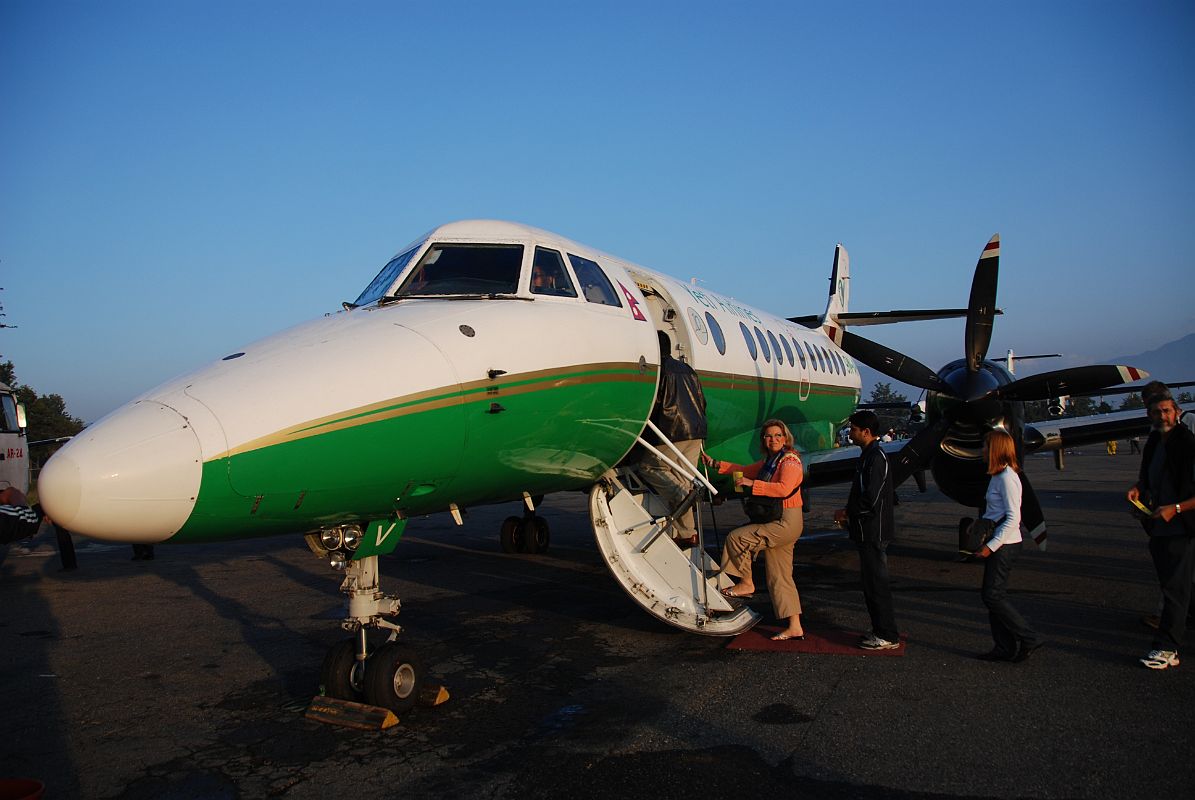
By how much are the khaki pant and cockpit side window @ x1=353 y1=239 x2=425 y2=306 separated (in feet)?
12.3

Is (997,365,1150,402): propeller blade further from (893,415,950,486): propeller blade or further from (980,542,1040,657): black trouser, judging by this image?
(980,542,1040,657): black trouser

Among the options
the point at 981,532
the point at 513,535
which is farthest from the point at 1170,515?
the point at 513,535

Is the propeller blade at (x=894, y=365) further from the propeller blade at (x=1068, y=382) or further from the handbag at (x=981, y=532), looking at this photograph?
the handbag at (x=981, y=532)

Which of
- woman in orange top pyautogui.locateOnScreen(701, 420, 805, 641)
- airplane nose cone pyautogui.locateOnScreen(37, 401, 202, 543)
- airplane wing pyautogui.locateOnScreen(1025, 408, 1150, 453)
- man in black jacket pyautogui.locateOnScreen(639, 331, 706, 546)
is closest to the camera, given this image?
airplane nose cone pyautogui.locateOnScreen(37, 401, 202, 543)

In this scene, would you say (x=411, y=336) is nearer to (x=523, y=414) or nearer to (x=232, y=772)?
(x=523, y=414)

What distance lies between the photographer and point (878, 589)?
273 inches

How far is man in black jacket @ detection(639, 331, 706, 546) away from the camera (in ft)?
26.7

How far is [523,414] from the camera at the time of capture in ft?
20.0

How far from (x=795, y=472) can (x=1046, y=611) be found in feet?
10.6

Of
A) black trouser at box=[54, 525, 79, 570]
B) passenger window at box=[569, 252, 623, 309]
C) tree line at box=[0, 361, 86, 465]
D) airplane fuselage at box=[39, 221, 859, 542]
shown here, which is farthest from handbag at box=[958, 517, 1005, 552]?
tree line at box=[0, 361, 86, 465]

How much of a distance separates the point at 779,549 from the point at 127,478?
528cm

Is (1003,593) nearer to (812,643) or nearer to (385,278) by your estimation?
(812,643)

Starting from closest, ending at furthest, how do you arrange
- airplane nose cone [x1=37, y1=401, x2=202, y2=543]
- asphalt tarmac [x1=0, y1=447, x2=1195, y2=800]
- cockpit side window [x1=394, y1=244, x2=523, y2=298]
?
airplane nose cone [x1=37, y1=401, x2=202, y2=543]
asphalt tarmac [x1=0, y1=447, x2=1195, y2=800]
cockpit side window [x1=394, y1=244, x2=523, y2=298]

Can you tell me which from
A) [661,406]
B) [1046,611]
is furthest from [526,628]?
[1046,611]
